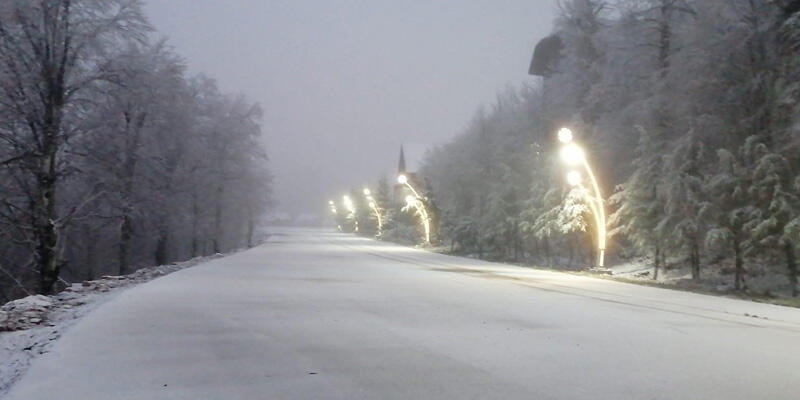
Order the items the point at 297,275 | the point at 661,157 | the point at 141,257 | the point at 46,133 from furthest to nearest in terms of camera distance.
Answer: the point at 141,257 < the point at 661,157 < the point at 297,275 < the point at 46,133

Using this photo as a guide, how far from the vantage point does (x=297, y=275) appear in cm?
1708

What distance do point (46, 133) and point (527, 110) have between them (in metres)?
28.7

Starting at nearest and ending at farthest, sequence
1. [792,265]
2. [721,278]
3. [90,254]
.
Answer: [792,265]
[721,278]
[90,254]

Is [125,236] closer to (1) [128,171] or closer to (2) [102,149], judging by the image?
(1) [128,171]

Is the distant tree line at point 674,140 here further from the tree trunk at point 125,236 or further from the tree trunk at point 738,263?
the tree trunk at point 125,236

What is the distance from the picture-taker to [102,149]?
22.8 metres

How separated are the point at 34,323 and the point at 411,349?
18.5 feet

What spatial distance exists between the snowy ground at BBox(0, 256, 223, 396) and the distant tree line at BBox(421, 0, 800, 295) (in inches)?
642

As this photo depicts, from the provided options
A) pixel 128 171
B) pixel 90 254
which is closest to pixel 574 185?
pixel 128 171

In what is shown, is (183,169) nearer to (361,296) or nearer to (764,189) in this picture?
(361,296)

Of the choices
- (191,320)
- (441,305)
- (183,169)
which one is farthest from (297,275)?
(183,169)

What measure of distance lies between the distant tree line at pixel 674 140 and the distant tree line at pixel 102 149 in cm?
1711

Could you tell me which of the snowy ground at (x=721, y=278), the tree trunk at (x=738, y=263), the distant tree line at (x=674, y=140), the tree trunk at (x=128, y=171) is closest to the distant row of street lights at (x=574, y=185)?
the distant tree line at (x=674, y=140)

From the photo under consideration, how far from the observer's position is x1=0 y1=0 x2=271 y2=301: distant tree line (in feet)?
52.4
